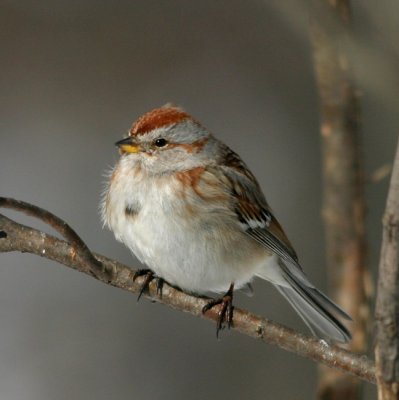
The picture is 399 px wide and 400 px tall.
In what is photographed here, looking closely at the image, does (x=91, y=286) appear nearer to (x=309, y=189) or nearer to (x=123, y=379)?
(x=123, y=379)

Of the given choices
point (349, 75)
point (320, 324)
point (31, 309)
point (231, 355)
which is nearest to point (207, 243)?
point (320, 324)

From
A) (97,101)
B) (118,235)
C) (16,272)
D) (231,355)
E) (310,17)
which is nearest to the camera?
(310,17)

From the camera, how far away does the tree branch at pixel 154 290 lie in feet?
9.33

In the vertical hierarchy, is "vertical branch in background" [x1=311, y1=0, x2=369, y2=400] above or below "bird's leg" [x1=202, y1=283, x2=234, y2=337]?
above

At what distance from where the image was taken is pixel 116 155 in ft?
19.9

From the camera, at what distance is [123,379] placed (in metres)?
5.35

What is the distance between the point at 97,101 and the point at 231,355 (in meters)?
2.34

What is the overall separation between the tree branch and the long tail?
594 millimetres

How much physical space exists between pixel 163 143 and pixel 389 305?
197cm

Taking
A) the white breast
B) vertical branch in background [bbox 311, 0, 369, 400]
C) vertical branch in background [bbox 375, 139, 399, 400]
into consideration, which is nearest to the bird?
the white breast

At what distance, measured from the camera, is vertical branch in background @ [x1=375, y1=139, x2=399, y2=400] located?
6.05ft

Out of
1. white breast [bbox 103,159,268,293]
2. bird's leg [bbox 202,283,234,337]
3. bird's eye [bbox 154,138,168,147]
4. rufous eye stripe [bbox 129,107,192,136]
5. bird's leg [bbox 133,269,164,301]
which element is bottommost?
bird's leg [bbox 202,283,234,337]

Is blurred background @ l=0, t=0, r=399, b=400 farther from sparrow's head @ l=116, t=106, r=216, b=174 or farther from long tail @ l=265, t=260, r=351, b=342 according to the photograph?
sparrow's head @ l=116, t=106, r=216, b=174

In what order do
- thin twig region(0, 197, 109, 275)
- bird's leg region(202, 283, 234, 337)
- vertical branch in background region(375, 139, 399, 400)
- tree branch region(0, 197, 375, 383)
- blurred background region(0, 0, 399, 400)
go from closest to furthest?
vertical branch in background region(375, 139, 399, 400), thin twig region(0, 197, 109, 275), tree branch region(0, 197, 375, 383), bird's leg region(202, 283, 234, 337), blurred background region(0, 0, 399, 400)
